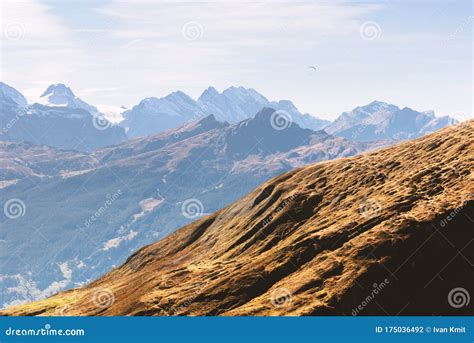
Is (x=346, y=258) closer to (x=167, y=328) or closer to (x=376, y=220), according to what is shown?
(x=376, y=220)

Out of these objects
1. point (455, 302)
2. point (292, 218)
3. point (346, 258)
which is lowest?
point (455, 302)

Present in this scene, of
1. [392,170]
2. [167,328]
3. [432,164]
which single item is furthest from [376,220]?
[167,328]

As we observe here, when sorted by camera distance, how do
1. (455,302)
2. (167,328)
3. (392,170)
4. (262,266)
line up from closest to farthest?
(167,328) < (455,302) < (262,266) < (392,170)

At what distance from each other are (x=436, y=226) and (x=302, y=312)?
3202cm

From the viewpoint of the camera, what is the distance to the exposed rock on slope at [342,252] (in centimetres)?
9812

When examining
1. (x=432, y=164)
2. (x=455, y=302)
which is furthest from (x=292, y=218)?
(x=455, y=302)

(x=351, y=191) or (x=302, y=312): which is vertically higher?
(x=351, y=191)

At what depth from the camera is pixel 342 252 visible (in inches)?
4449

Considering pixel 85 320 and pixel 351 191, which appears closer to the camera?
pixel 85 320

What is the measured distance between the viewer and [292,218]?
15325 centimetres

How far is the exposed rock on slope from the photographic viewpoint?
3863 inches

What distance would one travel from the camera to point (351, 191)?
151m

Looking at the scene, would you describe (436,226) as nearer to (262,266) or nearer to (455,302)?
(455,302)

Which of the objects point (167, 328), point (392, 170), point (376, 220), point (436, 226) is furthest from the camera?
point (392, 170)
